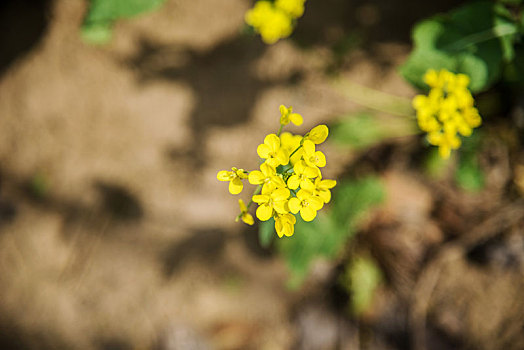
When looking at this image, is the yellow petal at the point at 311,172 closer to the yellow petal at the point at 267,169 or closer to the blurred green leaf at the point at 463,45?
the yellow petal at the point at 267,169

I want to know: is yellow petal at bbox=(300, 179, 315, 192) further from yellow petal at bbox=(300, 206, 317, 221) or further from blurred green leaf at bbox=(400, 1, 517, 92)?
blurred green leaf at bbox=(400, 1, 517, 92)

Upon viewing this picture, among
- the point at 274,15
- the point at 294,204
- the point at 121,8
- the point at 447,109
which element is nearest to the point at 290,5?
the point at 274,15

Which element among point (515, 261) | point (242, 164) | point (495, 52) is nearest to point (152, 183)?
point (242, 164)

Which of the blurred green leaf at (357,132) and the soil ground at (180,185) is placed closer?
the blurred green leaf at (357,132)

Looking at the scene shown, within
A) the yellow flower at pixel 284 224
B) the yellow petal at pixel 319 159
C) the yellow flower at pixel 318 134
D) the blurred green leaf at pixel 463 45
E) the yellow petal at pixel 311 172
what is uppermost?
the blurred green leaf at pixel 463 45

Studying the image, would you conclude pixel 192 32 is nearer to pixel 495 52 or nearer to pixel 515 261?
pixel 495 52

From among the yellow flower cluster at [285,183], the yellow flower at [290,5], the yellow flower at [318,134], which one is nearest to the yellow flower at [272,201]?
the yellow flower cluster at [285,183]

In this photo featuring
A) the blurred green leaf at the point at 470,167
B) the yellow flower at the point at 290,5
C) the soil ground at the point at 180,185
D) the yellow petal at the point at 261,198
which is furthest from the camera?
the soil ground at the point at 180,185
